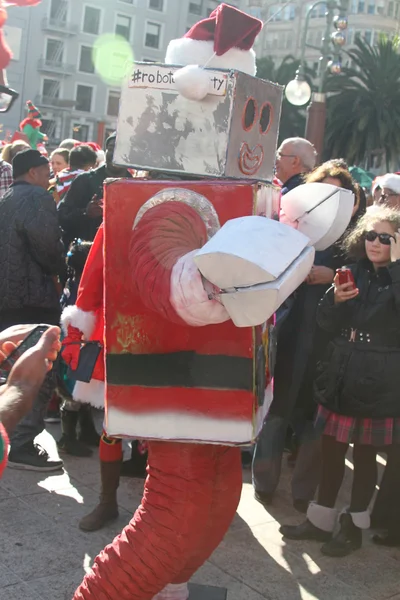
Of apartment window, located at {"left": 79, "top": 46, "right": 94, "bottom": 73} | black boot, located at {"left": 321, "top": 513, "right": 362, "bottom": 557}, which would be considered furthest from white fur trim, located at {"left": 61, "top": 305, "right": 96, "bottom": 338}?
apartment window, located at {"left": 79, "top": 46, "right": 94, "bottom": 73}

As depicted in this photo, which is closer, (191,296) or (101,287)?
(191,296)

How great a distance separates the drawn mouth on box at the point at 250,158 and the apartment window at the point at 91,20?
50710 millimetres

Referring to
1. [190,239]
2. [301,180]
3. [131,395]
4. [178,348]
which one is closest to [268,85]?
[190,239]

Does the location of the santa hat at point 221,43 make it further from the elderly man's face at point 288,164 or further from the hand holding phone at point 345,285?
the elderly man's face at point 288,164

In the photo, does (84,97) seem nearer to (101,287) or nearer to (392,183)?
(392,183)

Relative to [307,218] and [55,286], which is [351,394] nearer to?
[307,218]

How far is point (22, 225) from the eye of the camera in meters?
4.47

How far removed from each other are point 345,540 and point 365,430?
0.54 metres

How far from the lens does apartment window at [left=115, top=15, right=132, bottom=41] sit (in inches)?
1989

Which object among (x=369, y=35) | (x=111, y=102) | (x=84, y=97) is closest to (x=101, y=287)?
(x=84, y=97)

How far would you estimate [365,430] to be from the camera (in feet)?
11.4

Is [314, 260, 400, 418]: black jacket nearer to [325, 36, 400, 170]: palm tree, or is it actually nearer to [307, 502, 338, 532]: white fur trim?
[307, 502, 338, 532]: white fur trim

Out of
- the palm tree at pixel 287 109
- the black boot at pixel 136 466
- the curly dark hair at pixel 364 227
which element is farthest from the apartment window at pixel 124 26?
the curly dark hair at pixel 364 227

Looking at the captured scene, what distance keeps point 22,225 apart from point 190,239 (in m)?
2.50
